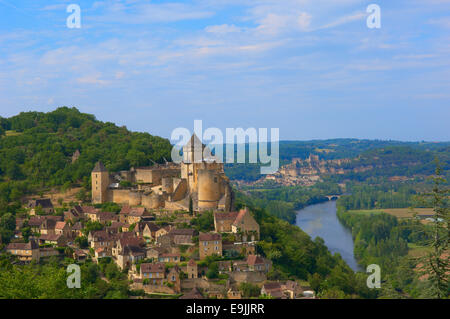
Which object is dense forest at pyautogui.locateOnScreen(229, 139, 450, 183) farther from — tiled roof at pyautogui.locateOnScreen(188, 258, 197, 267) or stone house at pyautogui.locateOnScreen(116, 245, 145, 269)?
tiled roof at pyautogui.locateOnScreen(188, 258, 197, 267)

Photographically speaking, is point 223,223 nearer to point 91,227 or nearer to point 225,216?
point 225,216

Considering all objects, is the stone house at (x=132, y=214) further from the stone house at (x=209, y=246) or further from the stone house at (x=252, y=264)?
the stone house at (x=252, y=264)

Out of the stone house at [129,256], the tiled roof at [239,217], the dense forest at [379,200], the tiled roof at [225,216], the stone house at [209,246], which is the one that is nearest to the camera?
the stone house at [129,256]

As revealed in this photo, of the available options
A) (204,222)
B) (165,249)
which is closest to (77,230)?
(165,249)

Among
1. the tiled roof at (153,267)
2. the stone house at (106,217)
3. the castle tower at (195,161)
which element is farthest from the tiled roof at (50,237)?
the castle tower at (195,161)

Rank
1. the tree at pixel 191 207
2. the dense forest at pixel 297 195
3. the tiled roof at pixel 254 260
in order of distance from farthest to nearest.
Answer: the dense forest at pixel 297 195 < the tree at pixel 191 207 < the tiled roof at pixel 254 260
